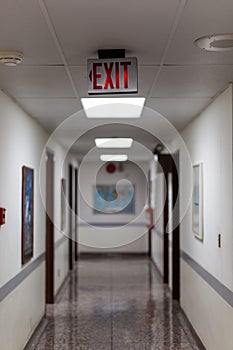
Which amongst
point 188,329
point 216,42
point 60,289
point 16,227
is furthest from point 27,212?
point 60,289

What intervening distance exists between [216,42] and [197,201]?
3177mm

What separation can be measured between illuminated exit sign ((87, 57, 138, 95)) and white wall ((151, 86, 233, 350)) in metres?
1.35

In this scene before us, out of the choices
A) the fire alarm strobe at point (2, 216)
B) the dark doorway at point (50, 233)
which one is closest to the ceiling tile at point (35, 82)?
the fire alarm strobe at point (2, 216)

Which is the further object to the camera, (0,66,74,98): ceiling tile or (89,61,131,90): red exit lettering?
(0,66,74,98): ceiling tile

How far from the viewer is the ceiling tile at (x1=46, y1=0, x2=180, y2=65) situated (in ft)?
8.54

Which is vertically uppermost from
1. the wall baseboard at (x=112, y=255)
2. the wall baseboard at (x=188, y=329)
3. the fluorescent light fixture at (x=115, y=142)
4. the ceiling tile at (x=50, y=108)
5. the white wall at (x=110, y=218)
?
the ceiling tile at (x=50, y=108)

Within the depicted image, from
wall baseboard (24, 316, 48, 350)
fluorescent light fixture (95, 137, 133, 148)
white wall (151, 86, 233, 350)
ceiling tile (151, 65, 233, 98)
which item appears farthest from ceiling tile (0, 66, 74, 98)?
fluorescent light fixture (95, 137, 133, 148)

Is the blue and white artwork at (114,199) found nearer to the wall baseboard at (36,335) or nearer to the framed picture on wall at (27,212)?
the wall baseboard at (36,335)

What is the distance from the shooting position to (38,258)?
671cm

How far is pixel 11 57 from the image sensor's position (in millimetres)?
Answer: 3471

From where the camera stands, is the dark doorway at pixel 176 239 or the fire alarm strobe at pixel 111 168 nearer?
the dark doorway at pixel 176 239

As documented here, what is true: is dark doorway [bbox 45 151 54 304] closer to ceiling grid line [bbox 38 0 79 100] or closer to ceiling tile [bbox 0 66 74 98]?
ceiling tile [bbox 0 66 74 98]

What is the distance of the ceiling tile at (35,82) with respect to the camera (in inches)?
155

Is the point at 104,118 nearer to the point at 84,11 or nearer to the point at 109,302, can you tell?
the point at 109,302
